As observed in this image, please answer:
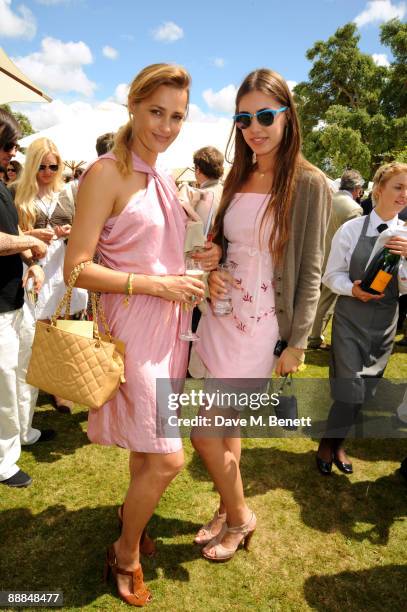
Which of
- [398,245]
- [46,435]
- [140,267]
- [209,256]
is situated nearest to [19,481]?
[46,435]

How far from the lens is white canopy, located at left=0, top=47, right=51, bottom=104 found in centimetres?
370

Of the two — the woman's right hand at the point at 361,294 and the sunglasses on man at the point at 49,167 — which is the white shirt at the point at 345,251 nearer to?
the woman's right hand at the point at 361,294

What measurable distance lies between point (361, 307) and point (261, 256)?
1.44 meters

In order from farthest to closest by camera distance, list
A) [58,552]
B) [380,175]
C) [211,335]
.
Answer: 1. [380,175]
2. [58,552]
3. [211,335]

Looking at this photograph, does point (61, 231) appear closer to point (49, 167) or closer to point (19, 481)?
point (49, 167)

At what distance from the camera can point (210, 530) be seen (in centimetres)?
272

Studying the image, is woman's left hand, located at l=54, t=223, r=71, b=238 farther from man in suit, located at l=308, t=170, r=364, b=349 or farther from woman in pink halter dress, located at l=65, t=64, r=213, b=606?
man in suit, located at l=308, t=170, r=364, b=349

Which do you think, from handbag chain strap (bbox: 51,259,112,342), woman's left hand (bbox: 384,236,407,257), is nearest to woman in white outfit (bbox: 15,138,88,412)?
handbag chain strap (bbox: 51,259,112,342)

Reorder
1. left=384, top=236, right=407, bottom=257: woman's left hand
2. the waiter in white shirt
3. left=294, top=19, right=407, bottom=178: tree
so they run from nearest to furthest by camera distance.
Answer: left=384, top=236, right=407, bottom=257: woman's left hand < the waiter in white shirt < left=294, top=19, right=407, bottom=178: tree

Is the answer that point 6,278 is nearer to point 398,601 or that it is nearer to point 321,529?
point 321,529

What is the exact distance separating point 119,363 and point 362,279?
2.09 m

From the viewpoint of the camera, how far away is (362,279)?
3.19 meters

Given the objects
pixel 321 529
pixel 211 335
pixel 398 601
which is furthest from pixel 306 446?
pixel 211 335

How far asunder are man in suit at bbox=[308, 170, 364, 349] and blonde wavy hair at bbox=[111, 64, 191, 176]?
4.49 m
